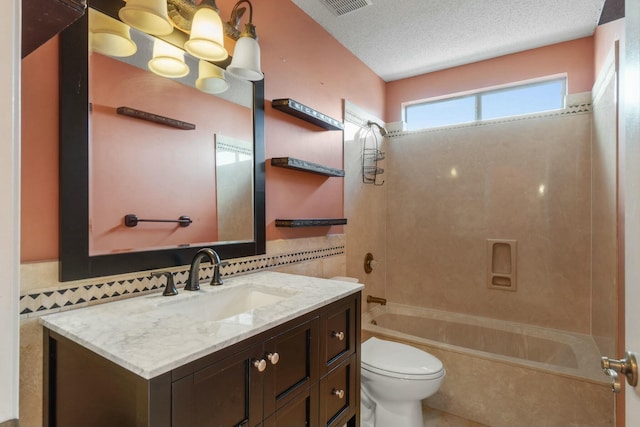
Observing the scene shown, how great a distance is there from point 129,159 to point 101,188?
0.16 meters

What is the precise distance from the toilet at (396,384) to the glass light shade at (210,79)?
1747 millimetres

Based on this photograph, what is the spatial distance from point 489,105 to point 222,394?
3.06 m

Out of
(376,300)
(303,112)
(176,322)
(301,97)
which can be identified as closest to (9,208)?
(176,322)

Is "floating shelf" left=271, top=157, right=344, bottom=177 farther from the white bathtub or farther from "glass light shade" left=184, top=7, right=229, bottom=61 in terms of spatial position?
the white bathtub

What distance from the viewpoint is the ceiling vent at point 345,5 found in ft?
6.59

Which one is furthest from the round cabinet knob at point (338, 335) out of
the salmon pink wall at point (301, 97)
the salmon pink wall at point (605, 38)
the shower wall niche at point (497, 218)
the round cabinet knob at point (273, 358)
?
the salmon pink wall at point (605, 38)

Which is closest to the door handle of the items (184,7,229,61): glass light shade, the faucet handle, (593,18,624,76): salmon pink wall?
the faucet handle

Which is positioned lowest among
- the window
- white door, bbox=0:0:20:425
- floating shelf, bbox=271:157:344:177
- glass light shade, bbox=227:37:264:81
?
white door, bbox=0:0:20:425

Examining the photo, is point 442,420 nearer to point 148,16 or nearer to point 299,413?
point 299,413

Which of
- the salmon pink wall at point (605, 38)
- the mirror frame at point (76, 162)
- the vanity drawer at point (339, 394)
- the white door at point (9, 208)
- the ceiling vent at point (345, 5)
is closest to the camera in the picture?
the white door at point (9, 208)

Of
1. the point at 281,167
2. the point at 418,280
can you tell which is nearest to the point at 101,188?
the point at 281,167

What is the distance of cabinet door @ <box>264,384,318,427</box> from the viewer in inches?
41.0

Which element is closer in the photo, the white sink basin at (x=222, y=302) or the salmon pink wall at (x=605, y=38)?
the white sink basin at (x=222, y=302)

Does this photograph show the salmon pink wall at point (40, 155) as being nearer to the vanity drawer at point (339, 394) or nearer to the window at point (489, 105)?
the vanity drawer at point (339, 394)
